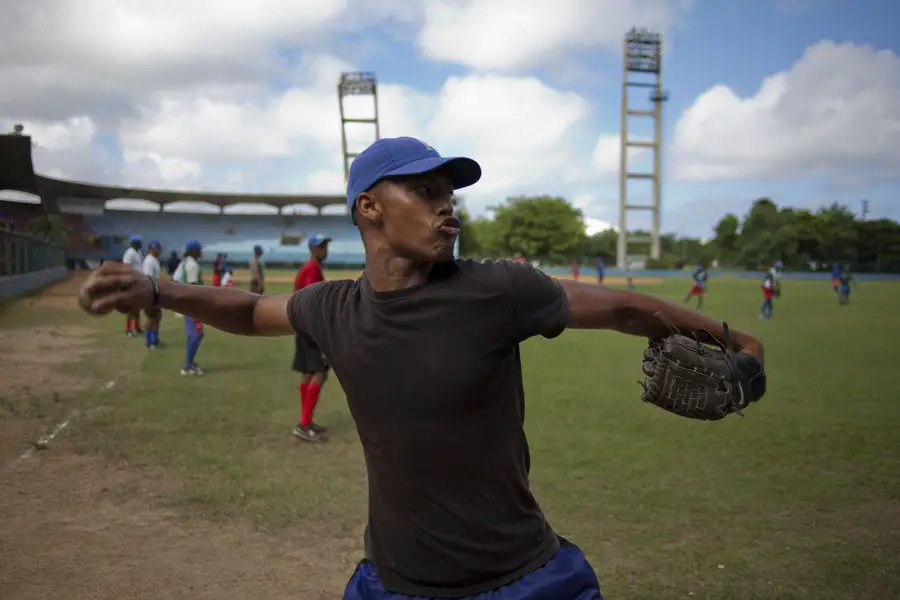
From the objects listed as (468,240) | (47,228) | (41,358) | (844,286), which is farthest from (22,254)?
(468,240)

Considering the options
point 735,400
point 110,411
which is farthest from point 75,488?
point 735,400

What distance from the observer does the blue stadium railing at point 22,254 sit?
25.0 metres

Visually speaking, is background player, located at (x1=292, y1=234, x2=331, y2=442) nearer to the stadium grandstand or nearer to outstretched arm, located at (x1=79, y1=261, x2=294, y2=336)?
outstretched arm, located at (x1=79, y1=261, x2=294, y2=336)

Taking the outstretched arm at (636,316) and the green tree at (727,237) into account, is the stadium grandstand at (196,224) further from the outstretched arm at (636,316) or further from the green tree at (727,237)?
the outstretched arm at (636,316)

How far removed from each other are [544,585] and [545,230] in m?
100.0

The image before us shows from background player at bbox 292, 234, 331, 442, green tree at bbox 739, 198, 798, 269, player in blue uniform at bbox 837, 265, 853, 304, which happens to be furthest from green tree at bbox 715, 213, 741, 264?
background player at bbox 292, 234, 331, 442

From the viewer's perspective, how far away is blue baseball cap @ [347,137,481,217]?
82.4 inches

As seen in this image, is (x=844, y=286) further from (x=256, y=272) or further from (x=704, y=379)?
(x=704, y=379)

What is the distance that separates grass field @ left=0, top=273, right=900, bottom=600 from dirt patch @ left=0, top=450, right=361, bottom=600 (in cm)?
2

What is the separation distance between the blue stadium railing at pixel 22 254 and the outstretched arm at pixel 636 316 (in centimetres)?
2572

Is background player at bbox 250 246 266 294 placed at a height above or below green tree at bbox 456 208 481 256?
below

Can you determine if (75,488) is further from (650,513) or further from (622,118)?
(622,118)

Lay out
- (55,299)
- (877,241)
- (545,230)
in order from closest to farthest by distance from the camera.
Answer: (55,299) → (877,241) → (545,230)

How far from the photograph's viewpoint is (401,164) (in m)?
→ 2.11
